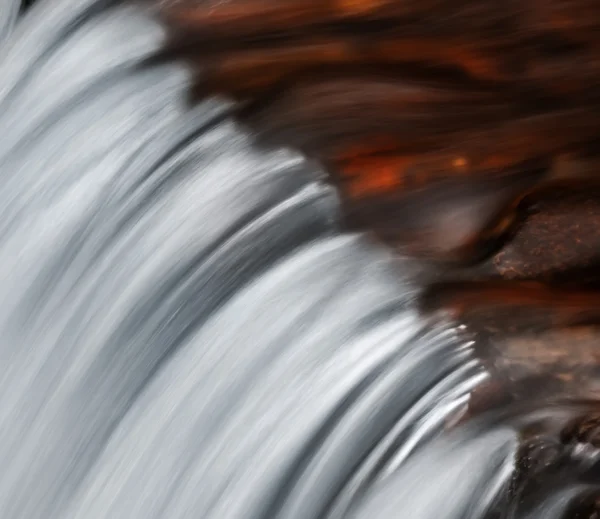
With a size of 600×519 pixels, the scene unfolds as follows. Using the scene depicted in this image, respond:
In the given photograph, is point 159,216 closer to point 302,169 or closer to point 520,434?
point 302,169

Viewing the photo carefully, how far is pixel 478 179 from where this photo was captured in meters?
1.70

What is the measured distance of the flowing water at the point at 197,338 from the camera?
1406mm

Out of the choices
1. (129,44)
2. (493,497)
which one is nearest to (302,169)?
(129,44)

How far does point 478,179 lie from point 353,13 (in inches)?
19.2

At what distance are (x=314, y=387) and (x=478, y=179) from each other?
45 centimetres

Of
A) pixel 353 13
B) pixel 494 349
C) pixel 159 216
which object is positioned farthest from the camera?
pixel 353 13

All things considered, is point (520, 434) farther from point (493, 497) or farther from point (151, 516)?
point (151, 516)

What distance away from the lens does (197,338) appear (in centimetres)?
167

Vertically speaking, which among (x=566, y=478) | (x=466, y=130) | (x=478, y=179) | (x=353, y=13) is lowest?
(x=566, y=478)

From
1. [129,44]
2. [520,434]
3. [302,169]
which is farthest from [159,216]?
[520,434]

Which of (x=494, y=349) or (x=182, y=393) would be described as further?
(x=182, y=393)

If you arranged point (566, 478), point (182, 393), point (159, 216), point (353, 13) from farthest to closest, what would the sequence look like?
point (353, 13) < point (159, 216) < point (182, 393) < point (566, 478)

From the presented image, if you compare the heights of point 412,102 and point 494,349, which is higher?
point 412,102

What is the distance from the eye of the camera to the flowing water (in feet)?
4.61
